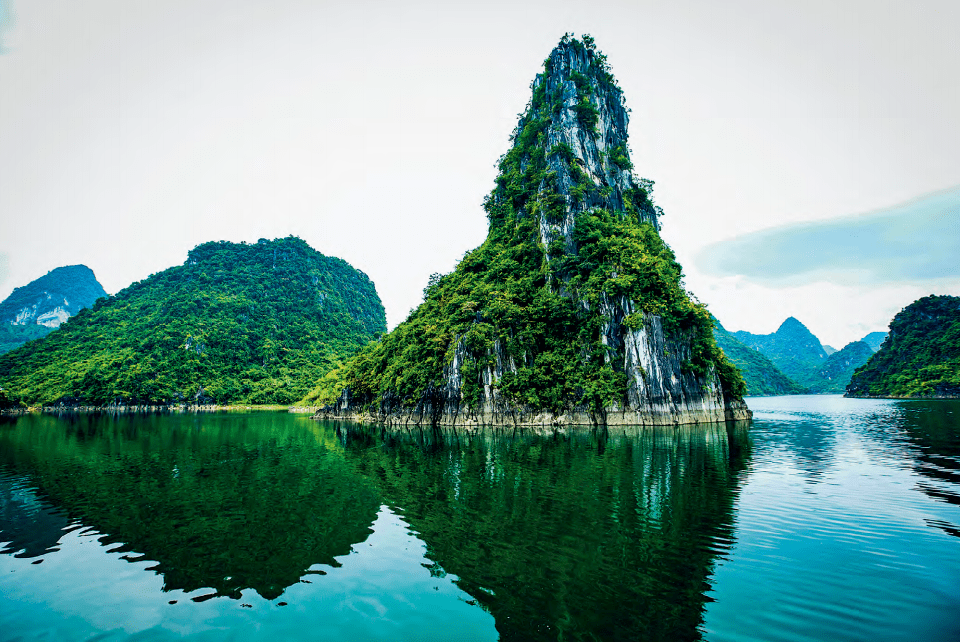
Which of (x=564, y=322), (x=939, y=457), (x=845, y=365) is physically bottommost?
(x=939, y=457)

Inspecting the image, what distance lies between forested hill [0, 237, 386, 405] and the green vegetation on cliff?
144m

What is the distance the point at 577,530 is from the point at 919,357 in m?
129

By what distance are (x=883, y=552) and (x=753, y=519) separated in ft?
10.9

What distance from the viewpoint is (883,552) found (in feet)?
37.6

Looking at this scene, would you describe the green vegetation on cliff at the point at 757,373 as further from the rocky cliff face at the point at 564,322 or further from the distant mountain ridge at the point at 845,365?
the rocky cliff face at the point at 564,322

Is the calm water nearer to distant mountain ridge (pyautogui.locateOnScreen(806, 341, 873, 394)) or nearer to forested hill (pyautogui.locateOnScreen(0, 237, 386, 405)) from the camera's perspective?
forested hill (pyautogui.locateOnScreen(0, 237, 386, 405))

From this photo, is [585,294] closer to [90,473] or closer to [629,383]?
[629,383]

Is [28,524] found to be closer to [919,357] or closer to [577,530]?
[577,530]

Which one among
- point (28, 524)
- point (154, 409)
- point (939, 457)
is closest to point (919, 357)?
point (939, 457)

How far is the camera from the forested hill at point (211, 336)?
101500 millimetres

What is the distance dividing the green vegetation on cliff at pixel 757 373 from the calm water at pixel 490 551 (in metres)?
168

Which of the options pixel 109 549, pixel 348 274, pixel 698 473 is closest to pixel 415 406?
pixel 698 473

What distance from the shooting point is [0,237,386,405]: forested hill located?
102 meters

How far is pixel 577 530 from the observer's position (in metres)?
13.2
